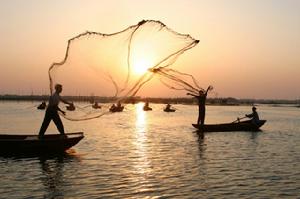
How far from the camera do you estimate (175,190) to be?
40.5 ft

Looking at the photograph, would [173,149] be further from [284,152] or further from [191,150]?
[284,152]

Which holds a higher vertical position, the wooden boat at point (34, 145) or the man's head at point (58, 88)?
the man's head at point (58, 88)

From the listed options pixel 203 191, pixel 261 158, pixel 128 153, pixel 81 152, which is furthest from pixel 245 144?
pixel 203 191

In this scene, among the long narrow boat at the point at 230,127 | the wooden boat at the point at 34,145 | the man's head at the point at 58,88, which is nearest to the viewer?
the man's head at the point at 58,88

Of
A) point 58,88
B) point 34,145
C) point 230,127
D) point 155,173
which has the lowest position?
point 155,173

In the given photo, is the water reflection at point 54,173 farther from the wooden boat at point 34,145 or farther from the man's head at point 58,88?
the man's head at point 58,88

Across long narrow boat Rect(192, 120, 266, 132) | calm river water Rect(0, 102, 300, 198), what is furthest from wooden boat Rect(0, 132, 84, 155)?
long narrow boat Rect(192, 120, 266, 132)

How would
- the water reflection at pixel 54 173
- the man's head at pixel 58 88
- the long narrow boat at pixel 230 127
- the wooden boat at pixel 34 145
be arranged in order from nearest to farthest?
the water reflection at pixel 54 173 < the man's head at pixel 58 88 < the wooden boat at pixel 34 145 < the long narrow boat at pixel 230 127

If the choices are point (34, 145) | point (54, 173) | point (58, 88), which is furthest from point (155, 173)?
point (34, 145)

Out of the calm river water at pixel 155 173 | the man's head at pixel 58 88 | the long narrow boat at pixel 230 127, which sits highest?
the man's head at pixel 58 88

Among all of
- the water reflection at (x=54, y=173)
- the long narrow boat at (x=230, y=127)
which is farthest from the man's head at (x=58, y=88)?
the long narrow boat at (x=230, y=127)

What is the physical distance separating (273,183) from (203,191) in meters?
2.43

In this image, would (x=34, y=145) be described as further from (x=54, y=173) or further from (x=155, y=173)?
(x=155, y=173)

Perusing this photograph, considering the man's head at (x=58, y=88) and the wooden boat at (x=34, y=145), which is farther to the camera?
the wooden boat at (x=34, y=145)
